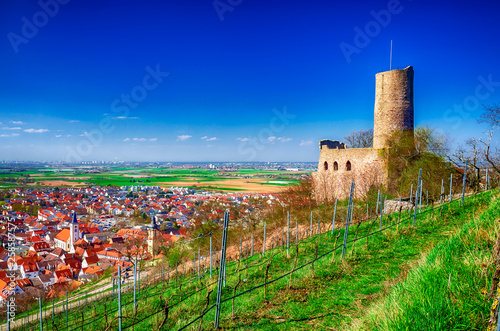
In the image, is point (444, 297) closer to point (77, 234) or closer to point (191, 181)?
point (77, 234)

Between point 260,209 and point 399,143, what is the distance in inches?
Result: 455

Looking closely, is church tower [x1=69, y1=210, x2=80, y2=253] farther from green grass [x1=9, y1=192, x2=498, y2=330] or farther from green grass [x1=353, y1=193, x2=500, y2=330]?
green grass [x1=353, y1=193, x2=500, y2=330]

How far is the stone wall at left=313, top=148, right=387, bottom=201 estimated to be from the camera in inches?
717

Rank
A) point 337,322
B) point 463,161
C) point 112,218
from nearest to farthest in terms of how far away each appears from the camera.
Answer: point 337,322, point 463,161, point 112,218

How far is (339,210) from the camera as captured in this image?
16.8 metres

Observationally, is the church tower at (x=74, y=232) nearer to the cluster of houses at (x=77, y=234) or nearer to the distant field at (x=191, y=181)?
the cluster of houses at (x=77, y=234)

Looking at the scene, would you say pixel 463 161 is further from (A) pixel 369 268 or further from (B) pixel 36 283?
(B) pixel 36 283

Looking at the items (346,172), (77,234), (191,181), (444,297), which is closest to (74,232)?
(77,234)

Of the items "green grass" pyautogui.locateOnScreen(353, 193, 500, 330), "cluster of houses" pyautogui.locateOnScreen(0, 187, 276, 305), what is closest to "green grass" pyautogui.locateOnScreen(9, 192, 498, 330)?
"green grass" pyautogui.locateOnScreen(353, 193, 500, 330)

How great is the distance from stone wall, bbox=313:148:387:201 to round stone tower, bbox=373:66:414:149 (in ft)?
4.70

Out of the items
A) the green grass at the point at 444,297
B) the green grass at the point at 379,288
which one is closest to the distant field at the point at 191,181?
the green grass at the point at 379,288

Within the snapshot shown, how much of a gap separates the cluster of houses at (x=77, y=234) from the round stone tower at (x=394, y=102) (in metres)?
12.1

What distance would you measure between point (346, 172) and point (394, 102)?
16.8 ft

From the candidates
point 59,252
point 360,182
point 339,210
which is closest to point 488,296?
point 339,210
